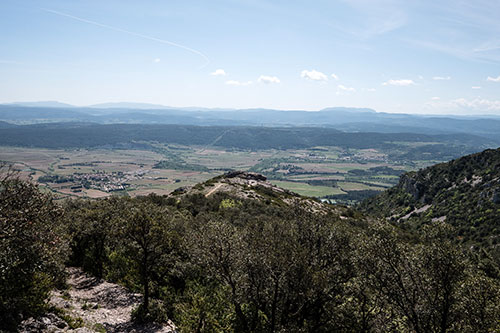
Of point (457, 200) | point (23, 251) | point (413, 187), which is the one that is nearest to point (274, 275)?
point (23, 251)

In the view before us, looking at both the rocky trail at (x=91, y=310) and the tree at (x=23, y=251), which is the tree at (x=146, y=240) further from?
the tree at (x=23, y=251)

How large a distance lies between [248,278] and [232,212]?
4592 cm

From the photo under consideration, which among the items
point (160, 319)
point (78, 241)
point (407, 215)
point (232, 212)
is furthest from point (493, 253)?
point (78, 241)

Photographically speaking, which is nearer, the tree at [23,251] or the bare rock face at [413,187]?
the tree at [23,251]

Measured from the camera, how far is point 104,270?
1564 inches

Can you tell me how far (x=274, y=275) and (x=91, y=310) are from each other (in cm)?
1830

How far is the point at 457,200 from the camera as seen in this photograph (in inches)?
4656

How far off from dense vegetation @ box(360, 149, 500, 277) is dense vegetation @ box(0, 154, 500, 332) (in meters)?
56.9

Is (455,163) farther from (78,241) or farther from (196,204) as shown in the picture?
(78,241)

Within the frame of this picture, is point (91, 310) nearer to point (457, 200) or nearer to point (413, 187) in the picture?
point (457, 200)

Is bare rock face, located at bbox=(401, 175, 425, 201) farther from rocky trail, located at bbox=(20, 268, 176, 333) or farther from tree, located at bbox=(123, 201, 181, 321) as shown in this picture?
rocky trail, located at bbox=(20, 268, 176, 333)

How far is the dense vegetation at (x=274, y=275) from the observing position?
20938 millimetres

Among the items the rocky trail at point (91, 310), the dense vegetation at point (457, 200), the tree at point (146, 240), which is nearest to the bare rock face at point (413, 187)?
the dense vegetation at point (457, 200)

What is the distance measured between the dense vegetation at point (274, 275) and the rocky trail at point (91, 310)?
1.25 m
